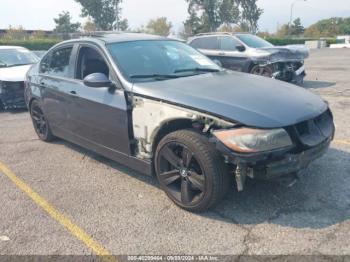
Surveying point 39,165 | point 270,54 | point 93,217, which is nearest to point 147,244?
point 93,217

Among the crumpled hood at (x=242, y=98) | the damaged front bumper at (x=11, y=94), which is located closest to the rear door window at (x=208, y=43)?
the damaged front bumper at (x=11, y=94)

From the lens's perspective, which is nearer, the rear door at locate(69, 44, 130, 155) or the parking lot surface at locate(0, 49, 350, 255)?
the parking lot surface at locate(0, 49, 350, 255)

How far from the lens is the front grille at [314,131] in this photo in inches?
134

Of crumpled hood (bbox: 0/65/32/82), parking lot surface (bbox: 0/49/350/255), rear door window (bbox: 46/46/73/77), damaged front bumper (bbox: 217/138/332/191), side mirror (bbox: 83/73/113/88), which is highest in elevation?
rear door window (bbox: 46/46/73/77)

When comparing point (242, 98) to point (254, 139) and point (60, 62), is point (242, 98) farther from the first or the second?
point (60, 62)

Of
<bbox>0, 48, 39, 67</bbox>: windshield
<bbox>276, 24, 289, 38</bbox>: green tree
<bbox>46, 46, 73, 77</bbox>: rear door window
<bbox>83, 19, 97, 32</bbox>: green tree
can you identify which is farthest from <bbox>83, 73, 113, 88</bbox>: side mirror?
<bbox>276, 24, 289, 38</bbox>: green tree

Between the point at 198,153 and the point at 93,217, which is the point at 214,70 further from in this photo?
the point at 93,217

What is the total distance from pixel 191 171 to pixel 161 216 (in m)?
0.53

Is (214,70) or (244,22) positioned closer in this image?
(214,70)

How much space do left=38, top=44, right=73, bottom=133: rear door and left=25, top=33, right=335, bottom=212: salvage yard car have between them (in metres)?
0.03

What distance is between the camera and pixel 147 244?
10.3 ft

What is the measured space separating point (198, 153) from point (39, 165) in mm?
2805

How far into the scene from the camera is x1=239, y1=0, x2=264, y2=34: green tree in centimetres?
6806

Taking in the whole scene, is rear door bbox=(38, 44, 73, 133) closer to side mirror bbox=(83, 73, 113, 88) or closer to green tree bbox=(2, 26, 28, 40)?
side mirror bbox=(83, 73, 113, 88)
